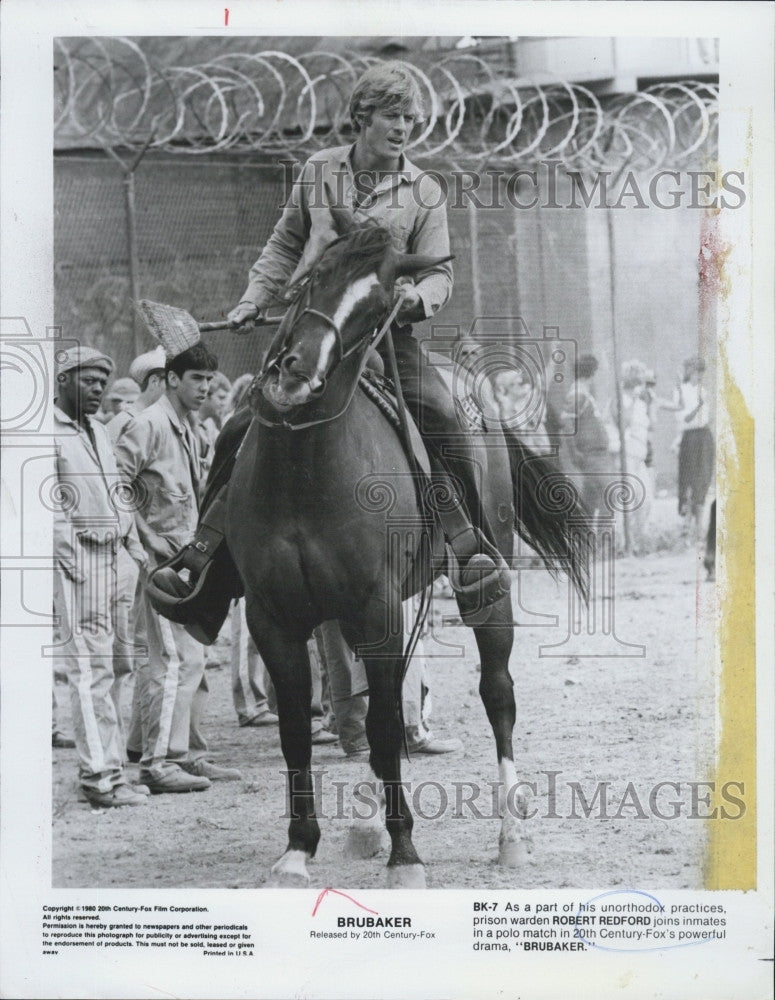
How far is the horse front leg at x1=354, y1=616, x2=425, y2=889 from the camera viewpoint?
6477 mm

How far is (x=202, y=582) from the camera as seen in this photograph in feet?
22.6

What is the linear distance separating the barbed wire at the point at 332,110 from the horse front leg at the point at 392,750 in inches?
117

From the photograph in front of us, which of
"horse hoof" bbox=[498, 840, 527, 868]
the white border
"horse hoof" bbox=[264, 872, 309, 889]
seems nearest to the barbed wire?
the white border

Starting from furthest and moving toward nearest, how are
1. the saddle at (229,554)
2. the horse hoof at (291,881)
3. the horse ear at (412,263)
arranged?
the horse hoof at (291,881), the saddle at (229,554), the horse ear at (412,263)

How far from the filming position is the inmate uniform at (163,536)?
7.52m

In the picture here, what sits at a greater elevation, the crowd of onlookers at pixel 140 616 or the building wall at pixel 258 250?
the building wall at pixel 258 250

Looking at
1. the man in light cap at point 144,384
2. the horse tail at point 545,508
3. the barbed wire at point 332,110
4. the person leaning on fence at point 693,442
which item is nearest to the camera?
the person leaning on fence at point 693,442

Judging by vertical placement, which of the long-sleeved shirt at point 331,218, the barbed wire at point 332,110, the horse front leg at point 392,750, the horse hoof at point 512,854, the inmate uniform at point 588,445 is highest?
the barbed wire at point 332,110

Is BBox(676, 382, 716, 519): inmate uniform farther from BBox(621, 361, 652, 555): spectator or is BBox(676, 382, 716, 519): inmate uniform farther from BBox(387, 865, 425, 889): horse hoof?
BBox(387, 865, 425, 889): horse hoof

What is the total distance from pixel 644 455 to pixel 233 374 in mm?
2655

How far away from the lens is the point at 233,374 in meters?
9.11

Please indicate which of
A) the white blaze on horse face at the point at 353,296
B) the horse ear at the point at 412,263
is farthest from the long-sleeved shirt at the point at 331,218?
the white blaze on horse face at the point at 353,296

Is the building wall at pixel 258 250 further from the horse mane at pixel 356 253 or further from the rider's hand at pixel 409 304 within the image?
the horse mane at pixel 356 253

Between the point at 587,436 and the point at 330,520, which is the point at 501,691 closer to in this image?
the point at 330,520
